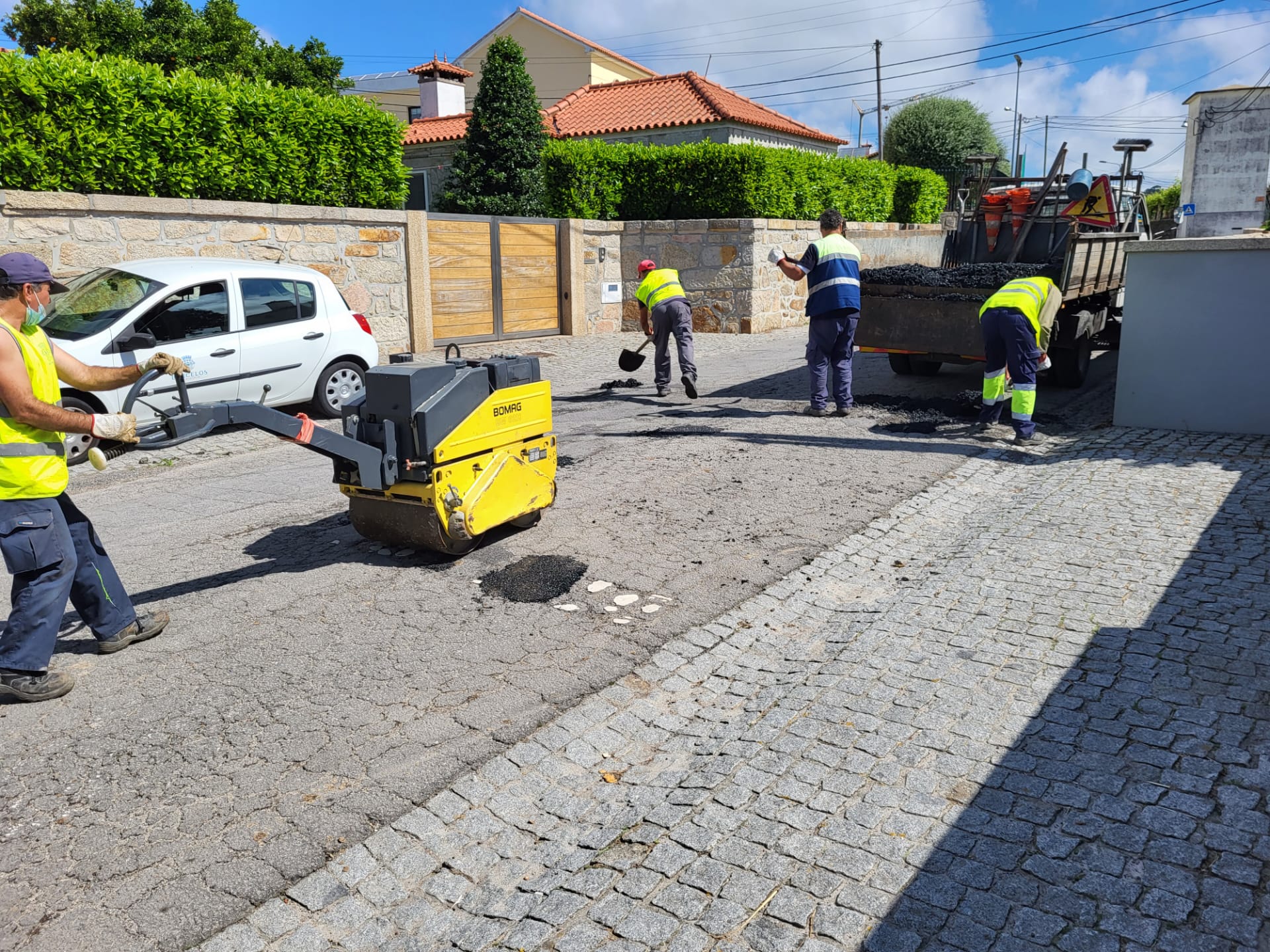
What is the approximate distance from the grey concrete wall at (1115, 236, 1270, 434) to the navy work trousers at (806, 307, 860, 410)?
234 centimetres

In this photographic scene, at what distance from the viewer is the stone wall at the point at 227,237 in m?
9.63

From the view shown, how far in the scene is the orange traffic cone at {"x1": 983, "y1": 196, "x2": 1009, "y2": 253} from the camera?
36.8ft

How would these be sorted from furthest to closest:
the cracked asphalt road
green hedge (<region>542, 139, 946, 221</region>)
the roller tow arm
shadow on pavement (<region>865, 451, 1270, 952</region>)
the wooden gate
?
green hedge (<region>542, 139, 946, 221</region>) → the wooden gate → the roller tow arm → the cracked asphalt road → shadow on pavement (<region>865, 451, 1270, 952</region>)

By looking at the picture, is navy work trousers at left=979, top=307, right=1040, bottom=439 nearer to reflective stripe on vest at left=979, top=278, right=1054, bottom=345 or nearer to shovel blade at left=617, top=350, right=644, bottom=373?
reflective stripe on vest at left=979, top=278, right=1054, bottom=345

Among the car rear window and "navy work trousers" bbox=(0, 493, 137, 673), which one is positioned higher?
the car rear window

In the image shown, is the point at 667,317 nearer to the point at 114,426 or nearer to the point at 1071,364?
the point at 1071,364

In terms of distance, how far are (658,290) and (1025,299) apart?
154 inches

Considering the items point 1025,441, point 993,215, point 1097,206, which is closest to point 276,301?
point 1025,441

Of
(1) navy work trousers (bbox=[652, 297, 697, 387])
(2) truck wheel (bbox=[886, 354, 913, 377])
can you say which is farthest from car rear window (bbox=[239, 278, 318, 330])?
(2) truck wheel (bbox=[886, 354, 913, 377])

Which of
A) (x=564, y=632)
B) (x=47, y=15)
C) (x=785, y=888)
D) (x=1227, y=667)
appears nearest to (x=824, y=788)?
(x=785, y=888)

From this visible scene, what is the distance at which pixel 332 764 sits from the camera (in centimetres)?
341

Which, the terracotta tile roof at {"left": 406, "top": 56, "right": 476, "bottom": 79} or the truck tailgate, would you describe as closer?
the truck tailgate

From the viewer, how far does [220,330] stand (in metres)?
8.75

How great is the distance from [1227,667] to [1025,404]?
4414 millimetres
